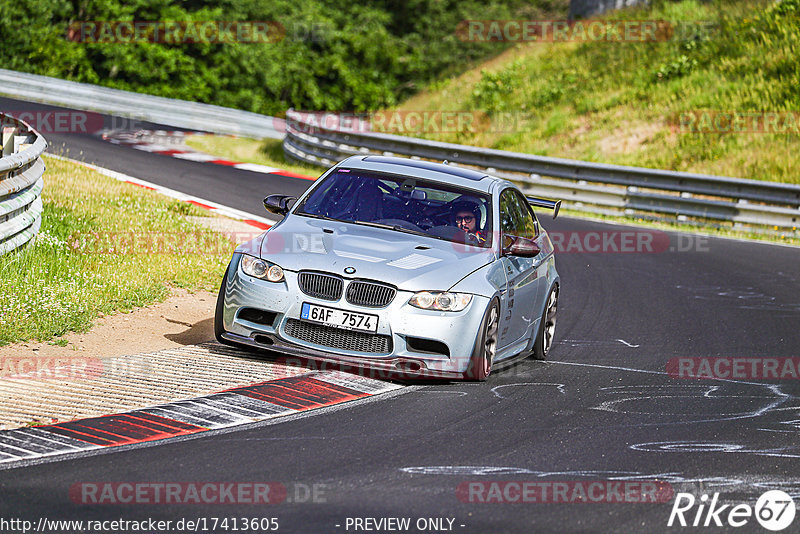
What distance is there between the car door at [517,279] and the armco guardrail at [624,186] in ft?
42.1

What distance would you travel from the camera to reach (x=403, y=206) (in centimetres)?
917

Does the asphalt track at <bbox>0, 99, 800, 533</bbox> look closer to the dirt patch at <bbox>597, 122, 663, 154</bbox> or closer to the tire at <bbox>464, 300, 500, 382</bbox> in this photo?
the tire at <bbox>464, 300, 500, 382</bbox>

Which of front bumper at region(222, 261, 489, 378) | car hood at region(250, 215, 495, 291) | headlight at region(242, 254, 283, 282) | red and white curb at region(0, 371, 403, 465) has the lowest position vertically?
red and white curb at region(0, 371, 403, 465)

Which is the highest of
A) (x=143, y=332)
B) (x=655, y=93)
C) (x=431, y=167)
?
(x=655, y=93)

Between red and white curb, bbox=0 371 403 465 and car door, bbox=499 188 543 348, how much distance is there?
4.00 ft

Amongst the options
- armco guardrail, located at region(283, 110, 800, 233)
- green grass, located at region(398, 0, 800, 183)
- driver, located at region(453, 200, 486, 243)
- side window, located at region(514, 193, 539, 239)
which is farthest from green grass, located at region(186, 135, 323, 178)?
driver, located at region(453, 200, 486, 243)

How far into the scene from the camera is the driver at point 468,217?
29.5 ft

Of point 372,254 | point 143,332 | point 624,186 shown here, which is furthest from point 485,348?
point 624,186

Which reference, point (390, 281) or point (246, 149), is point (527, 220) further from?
point (246, 149)

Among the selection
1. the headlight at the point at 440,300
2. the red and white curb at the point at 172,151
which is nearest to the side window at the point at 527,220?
the headlight at the point at 440,300

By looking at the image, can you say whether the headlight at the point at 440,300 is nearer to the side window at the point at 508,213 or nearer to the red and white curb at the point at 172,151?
the side window at the point at 508,213

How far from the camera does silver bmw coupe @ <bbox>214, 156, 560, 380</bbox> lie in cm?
790

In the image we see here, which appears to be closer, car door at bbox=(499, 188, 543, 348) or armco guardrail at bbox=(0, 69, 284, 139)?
car door at bbox=(499, 188, 543, 348)

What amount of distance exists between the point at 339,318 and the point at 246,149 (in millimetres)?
23636
